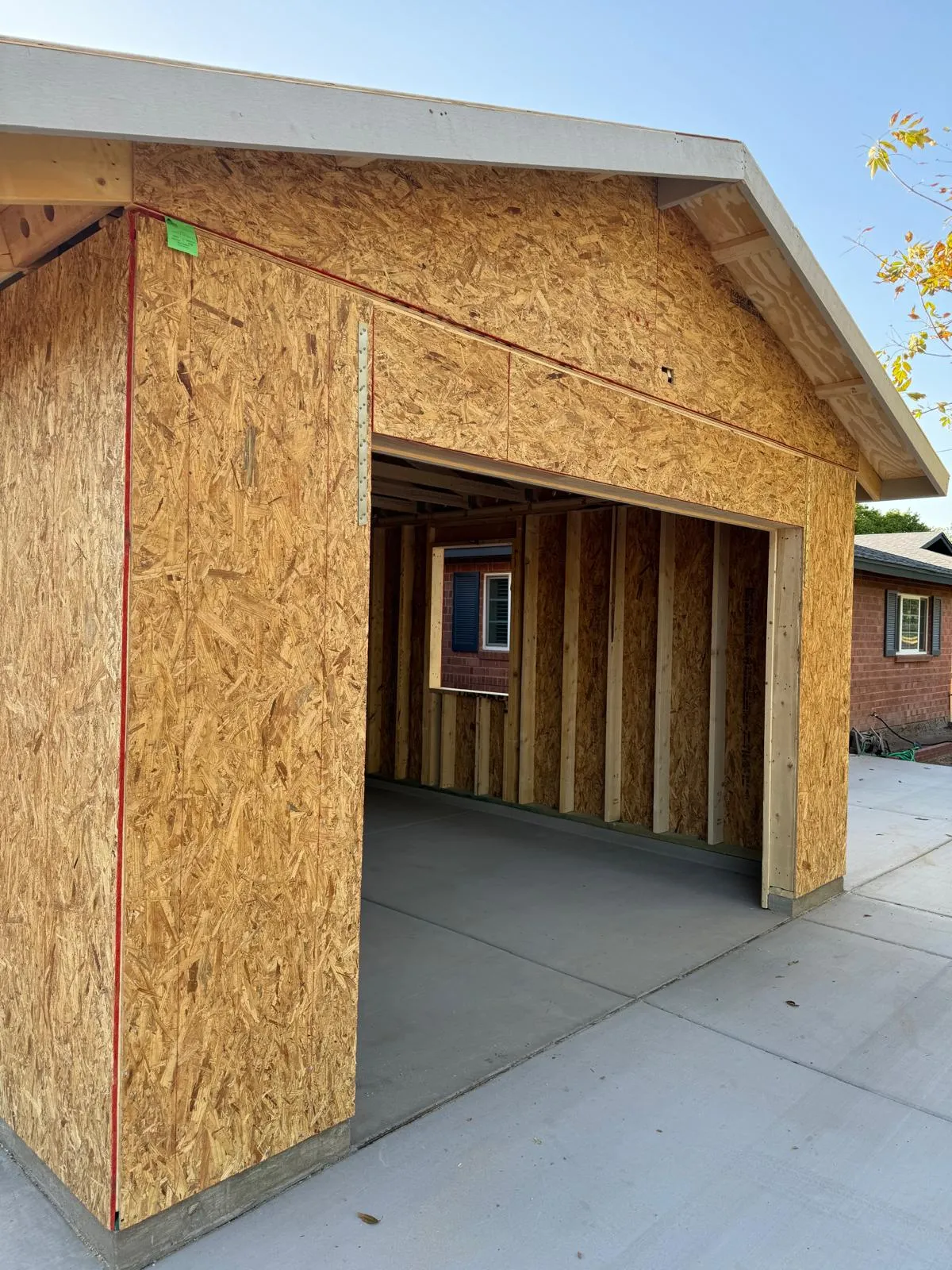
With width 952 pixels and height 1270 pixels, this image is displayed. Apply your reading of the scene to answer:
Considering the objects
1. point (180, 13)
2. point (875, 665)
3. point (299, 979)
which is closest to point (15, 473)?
point (299, 979)

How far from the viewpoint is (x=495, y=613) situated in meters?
16.0

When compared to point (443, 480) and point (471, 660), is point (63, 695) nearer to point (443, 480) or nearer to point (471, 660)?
point (443, 480)

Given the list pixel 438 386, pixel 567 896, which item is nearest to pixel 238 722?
pixel 438 386

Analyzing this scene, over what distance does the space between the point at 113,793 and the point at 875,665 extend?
1332cm

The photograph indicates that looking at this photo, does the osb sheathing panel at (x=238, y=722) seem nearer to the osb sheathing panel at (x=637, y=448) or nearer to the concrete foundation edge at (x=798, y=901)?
the osb sheathing panel at (x=637, y=448)

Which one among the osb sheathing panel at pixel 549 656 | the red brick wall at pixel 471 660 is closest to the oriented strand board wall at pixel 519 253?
the osb sheathing panel at pixel 549 656

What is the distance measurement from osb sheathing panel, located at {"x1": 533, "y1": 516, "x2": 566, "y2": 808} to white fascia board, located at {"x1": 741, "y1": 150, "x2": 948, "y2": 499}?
302 centimetres

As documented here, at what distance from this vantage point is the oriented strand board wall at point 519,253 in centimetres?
248

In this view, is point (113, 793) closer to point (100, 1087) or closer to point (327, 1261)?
point (100, 1087)

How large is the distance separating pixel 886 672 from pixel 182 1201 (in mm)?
13597

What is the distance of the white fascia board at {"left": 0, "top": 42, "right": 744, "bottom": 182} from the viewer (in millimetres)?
1777

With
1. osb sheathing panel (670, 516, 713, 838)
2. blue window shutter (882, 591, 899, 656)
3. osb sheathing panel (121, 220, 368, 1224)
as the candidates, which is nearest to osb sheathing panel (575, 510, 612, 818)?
osb sheathing panel (670, 516, 713, 838)

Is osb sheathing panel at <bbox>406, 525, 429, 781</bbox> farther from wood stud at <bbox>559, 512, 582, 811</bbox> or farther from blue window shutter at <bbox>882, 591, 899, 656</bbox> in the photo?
blue window shutter at <bbox>882, 591, 899, 656</bbox>

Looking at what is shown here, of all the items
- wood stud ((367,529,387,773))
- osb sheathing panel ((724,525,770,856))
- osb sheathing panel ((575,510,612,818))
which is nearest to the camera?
osb sheathing panel ((724,525,770,856))
